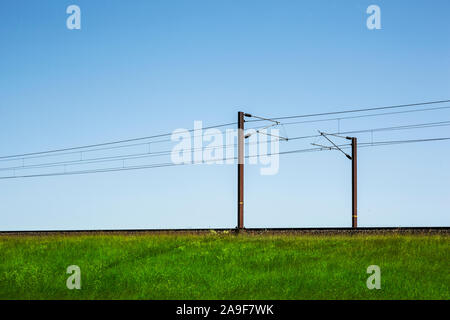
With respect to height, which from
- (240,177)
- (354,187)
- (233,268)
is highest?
(240,177)

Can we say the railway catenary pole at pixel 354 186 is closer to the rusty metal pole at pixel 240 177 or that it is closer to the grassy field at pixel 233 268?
the rusty metal pole at pixel 240 177

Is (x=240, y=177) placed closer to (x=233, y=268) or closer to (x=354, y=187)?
(x=354, y=187)

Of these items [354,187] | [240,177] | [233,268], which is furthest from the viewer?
[354,187]

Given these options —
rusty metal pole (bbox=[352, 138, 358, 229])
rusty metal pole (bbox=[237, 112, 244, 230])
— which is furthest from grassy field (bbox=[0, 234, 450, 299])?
rusty metal pole (bbox=[352, 138, 358, 229])

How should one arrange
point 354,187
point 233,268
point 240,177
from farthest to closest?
point 354,187
point 240,177
point 233,268

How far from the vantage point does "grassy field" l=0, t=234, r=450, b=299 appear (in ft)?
52.3

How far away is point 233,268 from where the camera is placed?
18.7 m

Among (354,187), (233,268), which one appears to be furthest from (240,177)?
(233,268)

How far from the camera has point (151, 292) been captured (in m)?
16.4

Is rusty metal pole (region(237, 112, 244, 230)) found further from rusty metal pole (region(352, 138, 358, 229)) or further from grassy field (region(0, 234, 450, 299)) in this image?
rusty metal pole (region(352, 138, 358, 229))
